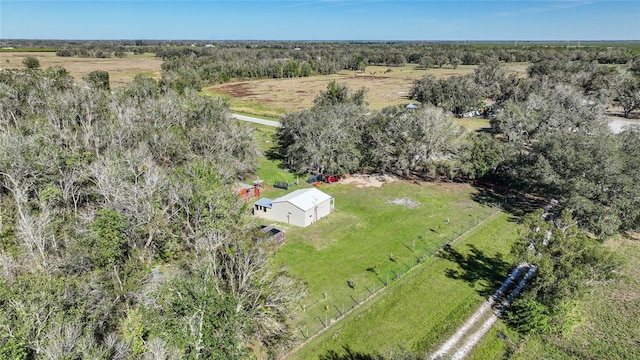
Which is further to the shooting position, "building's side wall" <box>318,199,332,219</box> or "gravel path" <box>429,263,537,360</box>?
"building's side wall" <box>318,199,332,219</box>

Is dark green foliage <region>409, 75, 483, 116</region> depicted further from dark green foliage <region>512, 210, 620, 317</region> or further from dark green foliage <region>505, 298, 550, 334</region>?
dark green foliage <region>505, 298, 550, 334</region>

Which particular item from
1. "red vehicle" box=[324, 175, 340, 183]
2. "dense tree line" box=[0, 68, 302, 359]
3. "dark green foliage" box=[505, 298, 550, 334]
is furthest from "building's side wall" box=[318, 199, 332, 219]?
"dark green foliage" box=[505, 298, 550, 334]

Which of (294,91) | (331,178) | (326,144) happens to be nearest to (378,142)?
(326,144)

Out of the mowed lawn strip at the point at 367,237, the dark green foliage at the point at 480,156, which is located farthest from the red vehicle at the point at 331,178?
the dark green foliage at the point at 480,156

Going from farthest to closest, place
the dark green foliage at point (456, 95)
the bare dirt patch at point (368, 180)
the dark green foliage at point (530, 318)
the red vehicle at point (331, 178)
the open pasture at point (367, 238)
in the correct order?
the dark green foliage at point (456, 95), the red vehicle at point (331, 178), the bare dirt patch at point (368, 180), the open pasture at point (367, 238), the dark green foliage at point (530, 318)

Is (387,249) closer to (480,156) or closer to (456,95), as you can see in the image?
(480,156)

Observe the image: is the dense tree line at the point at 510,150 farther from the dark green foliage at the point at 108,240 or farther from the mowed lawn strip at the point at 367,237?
the dark green foliage at the point at 108,240

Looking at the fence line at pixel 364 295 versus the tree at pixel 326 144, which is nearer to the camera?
the fence line at pixel 364 295
